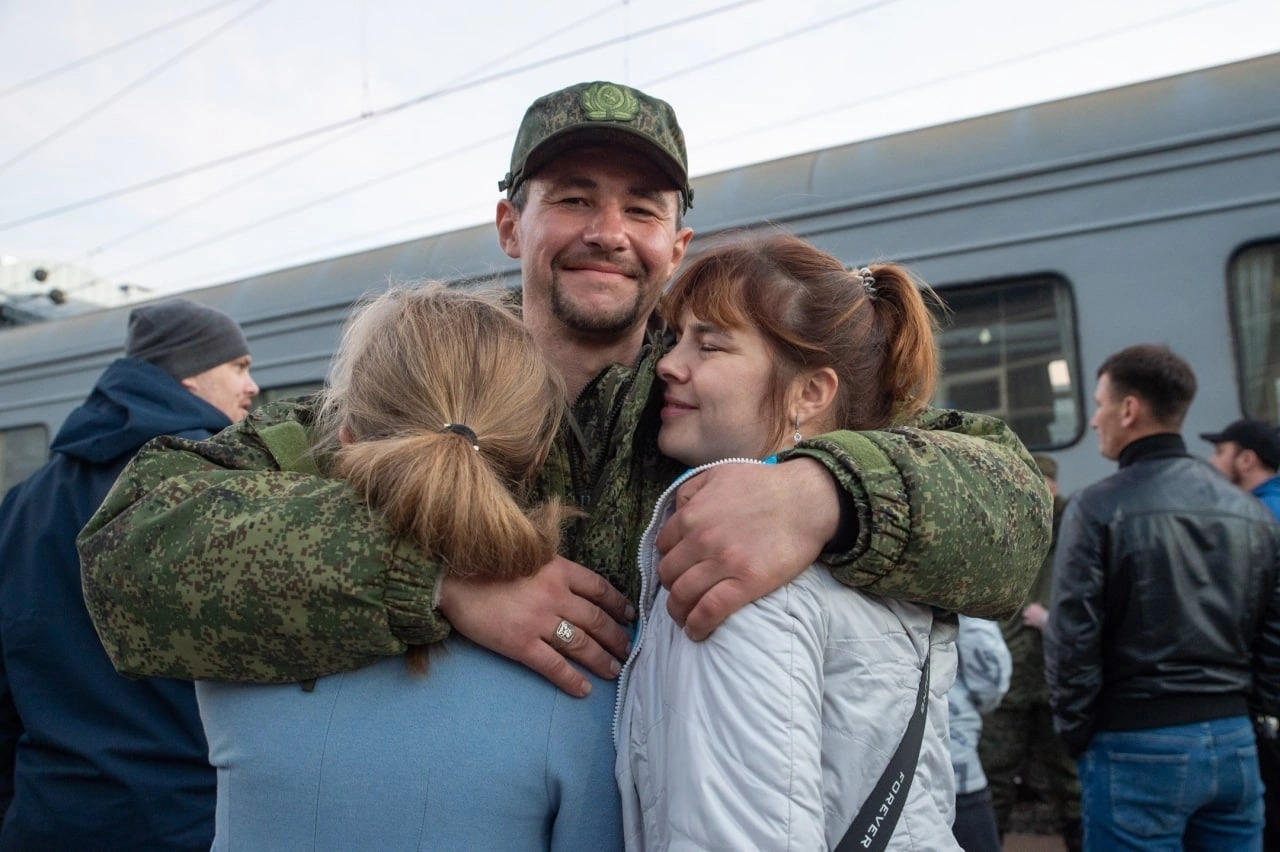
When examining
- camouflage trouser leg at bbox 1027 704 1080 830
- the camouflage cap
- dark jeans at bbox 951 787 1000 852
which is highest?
the camouflage cap

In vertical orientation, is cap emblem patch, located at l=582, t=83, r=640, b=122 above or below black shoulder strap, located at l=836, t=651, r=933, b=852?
above

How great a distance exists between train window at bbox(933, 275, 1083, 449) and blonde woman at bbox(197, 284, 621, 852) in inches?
122

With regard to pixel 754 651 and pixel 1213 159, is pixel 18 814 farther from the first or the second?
pixel 1213 159

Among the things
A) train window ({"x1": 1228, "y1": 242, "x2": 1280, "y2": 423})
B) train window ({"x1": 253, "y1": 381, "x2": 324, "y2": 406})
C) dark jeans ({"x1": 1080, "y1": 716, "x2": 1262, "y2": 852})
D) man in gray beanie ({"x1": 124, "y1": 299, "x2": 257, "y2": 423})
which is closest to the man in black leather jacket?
dark jeans ({"x1": 1080, "y1": 716, "x2": 1262, "y2": 852})

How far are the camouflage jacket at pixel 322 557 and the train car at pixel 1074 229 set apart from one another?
2.33 metres

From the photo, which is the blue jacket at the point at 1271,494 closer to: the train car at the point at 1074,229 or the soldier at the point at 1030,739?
the train car at the point at 1074,229

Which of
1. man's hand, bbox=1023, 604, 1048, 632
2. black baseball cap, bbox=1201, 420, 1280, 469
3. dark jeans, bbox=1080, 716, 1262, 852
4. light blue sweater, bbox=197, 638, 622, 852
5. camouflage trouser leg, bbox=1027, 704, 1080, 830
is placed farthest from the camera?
camouflage trouser leg, bbox=1027, 704, 1080, 830

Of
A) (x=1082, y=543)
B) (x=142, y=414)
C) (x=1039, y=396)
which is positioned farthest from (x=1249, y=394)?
(x=142, y=414)

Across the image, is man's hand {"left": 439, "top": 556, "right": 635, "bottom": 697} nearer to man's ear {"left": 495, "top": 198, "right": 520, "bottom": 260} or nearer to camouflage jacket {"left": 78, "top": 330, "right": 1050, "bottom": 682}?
camouflage jacket {"left": 78, "top": 330, "right": 1050, "bottom": 682}

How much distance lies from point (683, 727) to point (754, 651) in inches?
4.6

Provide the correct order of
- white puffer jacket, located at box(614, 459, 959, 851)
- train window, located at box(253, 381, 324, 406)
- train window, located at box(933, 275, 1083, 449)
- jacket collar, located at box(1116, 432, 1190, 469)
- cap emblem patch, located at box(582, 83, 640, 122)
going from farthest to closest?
train window, located at box(253, 381, 324, 406) → train window, located at box(933, 275, 1083, 449) → jacket collar, located at box(1116, 432, 1190, 469) → cap emblem patch, located at box(582, 83, 640, 122) → white puffer jacket, located at box(614, 459, 959, 851)

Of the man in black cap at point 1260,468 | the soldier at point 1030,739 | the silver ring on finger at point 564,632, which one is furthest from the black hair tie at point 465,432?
the soldier at point 1030,739

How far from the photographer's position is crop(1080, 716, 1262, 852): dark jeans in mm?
2980

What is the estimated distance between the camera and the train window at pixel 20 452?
691 cm
